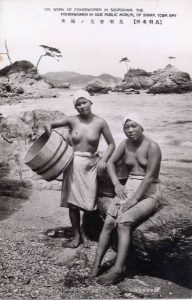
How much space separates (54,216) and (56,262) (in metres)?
0.93

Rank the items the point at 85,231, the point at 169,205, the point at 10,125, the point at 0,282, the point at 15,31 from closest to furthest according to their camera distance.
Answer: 1. the point at 0,282
2. the point at 169,205
3. the point at 85,231
4. the point at 15,31
5. the point at 10,125

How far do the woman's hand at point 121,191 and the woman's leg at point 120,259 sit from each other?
0.81 feet

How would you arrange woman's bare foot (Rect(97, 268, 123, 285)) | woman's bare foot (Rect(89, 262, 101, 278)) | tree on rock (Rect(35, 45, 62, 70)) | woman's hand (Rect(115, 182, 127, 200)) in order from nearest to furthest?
woman's bare foot (Rect(97, 268, 123, 285)), woman's bare foot (Rect(89, 262, 101, 278)), woman's hand (Rect(115, 182, 127, 200)), tree on rock (Rect(35, 45, 62, 70))

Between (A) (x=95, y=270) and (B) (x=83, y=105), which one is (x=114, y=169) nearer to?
(B) (x=83, y=105)

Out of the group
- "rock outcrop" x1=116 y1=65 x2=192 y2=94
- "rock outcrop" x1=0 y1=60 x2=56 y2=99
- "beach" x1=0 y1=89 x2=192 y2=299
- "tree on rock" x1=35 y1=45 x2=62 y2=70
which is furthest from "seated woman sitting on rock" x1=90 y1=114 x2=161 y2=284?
"rock outcrop" x1=0 y1=60 x2=56 y2=99

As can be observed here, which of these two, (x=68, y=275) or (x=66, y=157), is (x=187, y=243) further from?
(x=66, y=157)

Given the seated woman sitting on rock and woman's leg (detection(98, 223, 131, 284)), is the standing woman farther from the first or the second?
woman's leg (detection(98, 223, 131, 284))

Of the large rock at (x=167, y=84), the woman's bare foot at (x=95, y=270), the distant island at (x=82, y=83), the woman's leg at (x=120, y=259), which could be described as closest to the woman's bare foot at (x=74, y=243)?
the woman's bare foot at (x=95, y=270)

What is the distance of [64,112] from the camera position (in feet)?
18.9

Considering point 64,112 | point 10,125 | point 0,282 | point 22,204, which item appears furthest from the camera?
point 64,112

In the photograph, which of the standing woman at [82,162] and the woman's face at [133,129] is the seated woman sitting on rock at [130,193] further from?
the standing woman at [82,162]

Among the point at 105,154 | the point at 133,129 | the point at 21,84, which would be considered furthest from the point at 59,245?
the point at 21,84

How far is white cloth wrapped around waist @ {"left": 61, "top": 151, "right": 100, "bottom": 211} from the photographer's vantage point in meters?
2.94

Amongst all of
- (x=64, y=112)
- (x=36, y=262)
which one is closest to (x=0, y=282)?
(x=36, y=262)
